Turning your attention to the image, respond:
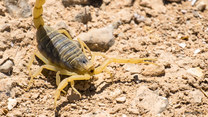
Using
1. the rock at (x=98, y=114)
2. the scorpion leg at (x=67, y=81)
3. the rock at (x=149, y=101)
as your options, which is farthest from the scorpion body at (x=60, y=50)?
the rock at (x=149, y=101)

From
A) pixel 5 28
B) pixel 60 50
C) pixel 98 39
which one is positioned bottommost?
pixel 60 50

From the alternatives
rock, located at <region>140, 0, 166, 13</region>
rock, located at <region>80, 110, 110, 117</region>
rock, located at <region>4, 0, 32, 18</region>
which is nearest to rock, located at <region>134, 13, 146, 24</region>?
rock, located at <region>140, 0, 166, 13</region>

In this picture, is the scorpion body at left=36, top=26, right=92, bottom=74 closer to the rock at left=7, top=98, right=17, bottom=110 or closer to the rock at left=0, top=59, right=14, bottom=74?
the rock at left=0, top=59, right=14, bottom=74

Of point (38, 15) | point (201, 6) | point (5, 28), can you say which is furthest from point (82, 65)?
point (201, 6)

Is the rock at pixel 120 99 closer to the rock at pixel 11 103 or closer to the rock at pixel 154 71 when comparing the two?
the rock at pixel 154 71

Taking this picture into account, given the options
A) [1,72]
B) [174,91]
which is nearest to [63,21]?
[1,72]

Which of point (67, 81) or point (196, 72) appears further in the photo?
point (196, 72)

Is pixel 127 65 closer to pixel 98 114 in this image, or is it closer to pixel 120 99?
pixel 120 99

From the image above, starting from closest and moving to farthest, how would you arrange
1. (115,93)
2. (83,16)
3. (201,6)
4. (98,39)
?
(115,93)
(98,39)
(83,16)
(201,6)
